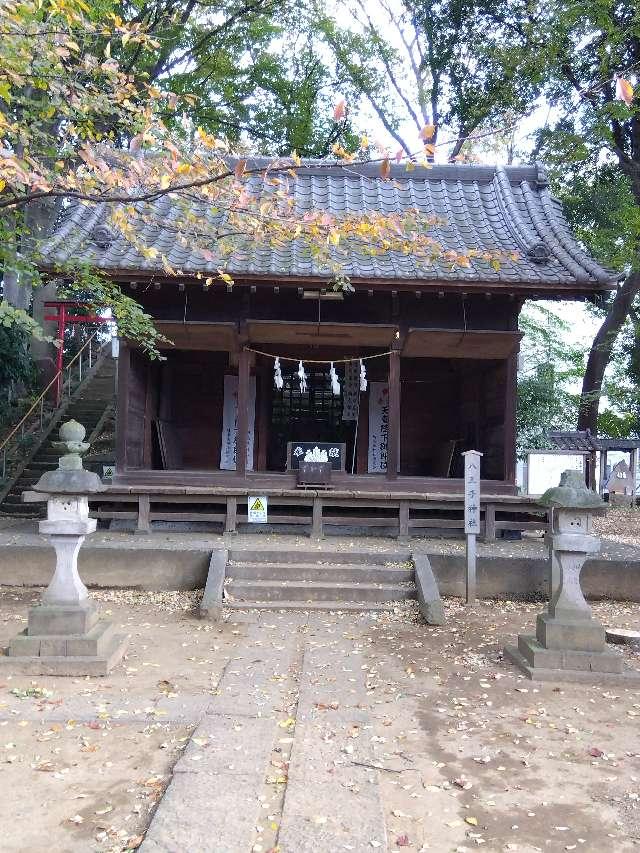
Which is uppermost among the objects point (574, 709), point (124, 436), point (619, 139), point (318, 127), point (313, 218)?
point (318, 127)

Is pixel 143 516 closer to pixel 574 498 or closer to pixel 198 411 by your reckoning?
A: pixel 198 411

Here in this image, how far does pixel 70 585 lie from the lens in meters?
5.45

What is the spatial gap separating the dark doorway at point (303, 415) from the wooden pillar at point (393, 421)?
262 cm

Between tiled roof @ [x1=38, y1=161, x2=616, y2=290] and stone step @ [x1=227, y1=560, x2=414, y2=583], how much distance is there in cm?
397

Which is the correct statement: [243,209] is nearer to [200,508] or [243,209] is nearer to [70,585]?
[70,585]

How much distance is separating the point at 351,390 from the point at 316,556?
4.61 m

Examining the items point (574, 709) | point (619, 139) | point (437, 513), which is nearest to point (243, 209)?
point (574, 709)

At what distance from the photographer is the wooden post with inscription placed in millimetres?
7508

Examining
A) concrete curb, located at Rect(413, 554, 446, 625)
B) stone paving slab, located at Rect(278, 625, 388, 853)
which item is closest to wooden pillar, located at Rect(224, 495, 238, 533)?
concrete curb, located at Rect(413, 554, 446, 625)

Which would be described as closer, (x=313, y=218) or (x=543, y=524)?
(x=313, y=218)

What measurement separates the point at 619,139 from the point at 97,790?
1756 centimetres

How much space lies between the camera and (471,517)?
24.7 ft

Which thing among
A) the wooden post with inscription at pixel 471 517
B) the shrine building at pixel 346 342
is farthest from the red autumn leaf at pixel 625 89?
the wooden post with inscription at pixel 471 517

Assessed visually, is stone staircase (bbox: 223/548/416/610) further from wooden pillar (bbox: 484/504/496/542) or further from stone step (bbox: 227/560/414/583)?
wooden pillar (bbox: 484/504/496/542)
